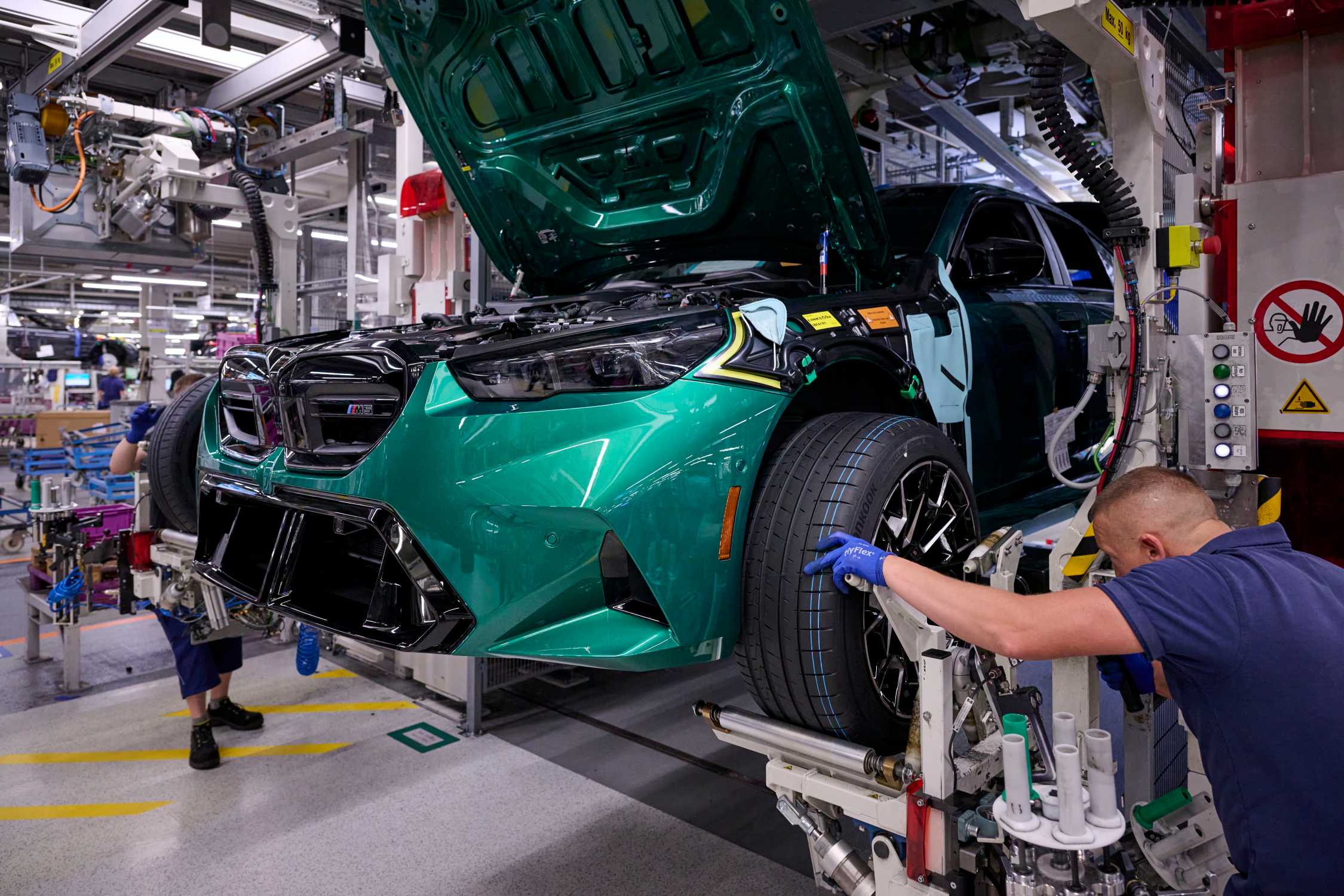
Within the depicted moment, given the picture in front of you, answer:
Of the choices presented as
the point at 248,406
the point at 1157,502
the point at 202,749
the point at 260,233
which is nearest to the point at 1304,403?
the point at 1157,502

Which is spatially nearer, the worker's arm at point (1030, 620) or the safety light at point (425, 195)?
→ the worker's arm at point (1030, 620)

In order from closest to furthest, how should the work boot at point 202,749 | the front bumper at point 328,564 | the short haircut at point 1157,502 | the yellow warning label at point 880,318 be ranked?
the short haircut at point 1157,502
the front bumper at point 328,564
the yellow warning label at point 880,318
the work boot at point 202,749

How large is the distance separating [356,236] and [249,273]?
10.9 meters

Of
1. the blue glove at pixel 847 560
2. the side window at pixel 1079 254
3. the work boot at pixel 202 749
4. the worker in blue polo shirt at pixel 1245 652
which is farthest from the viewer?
the side window at pixel 1079 254

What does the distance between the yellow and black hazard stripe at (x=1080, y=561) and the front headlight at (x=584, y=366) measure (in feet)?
3.09

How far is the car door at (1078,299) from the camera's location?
3543 millimetres

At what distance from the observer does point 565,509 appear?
5.62ft

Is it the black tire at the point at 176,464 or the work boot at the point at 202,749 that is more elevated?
the black tire at the point at 176,464

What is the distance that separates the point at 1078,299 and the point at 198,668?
12.6 ft

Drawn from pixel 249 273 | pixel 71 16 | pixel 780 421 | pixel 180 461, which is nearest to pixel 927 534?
pixel 780 421

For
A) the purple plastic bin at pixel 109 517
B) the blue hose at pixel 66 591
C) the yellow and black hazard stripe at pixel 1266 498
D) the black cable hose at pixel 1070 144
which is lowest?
the blue hose at pixel 66 591

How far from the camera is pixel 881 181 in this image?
5.98 metres

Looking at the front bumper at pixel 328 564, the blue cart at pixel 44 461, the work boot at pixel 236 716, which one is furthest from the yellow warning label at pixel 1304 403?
the blue cart at pixel 44 461

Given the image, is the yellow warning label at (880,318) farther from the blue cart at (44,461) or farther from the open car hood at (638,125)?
the blue cart at (44,461)
